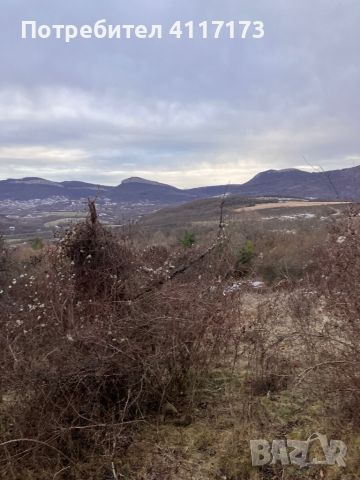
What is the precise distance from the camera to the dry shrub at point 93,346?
3.51m

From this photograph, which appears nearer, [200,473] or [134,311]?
[200,473]

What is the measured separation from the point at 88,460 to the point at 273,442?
1462 mm

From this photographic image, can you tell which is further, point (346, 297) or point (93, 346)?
point (346, 297)

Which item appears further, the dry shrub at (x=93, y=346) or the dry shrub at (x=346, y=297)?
the dry shrub at (x=346, y=297)

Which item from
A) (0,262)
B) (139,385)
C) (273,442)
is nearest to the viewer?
(273,442)

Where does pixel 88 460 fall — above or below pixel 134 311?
below

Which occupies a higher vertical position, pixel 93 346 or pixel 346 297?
pixel 346 297

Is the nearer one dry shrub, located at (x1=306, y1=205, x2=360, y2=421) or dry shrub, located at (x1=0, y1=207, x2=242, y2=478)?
dry shrub, located at (x1=0, y1=207, x2=242, y2=478)

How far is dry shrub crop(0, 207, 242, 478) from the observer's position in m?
3.51

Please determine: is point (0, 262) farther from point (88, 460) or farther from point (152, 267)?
point (88, 460)

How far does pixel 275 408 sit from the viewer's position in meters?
4.52

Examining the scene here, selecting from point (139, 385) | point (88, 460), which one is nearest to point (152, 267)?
point (139, 385)

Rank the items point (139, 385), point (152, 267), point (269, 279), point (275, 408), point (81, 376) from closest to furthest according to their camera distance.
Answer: point (81, 376), point (139, 385), point (275, 408), point (152, 267), point (269, 279)

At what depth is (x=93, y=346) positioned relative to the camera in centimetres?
364
